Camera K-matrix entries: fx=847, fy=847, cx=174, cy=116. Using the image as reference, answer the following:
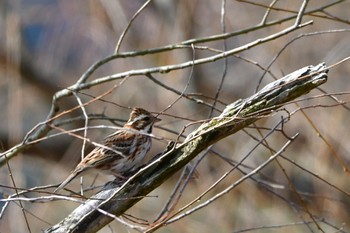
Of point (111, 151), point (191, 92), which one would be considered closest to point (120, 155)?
point (111, 151)

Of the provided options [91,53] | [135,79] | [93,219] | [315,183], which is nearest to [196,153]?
[93,219]

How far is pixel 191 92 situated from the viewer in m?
8.33

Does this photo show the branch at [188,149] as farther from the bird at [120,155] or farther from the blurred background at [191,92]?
the blurred background at [191,92]

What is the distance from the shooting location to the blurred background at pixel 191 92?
7.50 meters

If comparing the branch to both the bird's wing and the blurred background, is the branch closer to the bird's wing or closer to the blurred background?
the bird's wing

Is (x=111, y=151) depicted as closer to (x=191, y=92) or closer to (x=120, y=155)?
(x=120, y=155)

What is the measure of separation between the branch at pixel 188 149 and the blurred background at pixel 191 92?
326cm

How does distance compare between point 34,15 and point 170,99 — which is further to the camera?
point 34,15

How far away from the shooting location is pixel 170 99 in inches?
320

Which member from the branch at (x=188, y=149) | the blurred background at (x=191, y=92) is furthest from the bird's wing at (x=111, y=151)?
the blurred background at (x=191, y=92)

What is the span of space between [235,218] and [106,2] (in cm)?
243

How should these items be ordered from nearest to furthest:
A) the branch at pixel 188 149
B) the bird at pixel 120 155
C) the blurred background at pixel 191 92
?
the branch at pixel 188 149 → the bird at pixel 120 155 → the blurred background at pixel 191 92

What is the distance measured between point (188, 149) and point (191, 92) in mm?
4692

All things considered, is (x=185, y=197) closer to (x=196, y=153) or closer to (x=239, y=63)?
(x=239, y=63)
